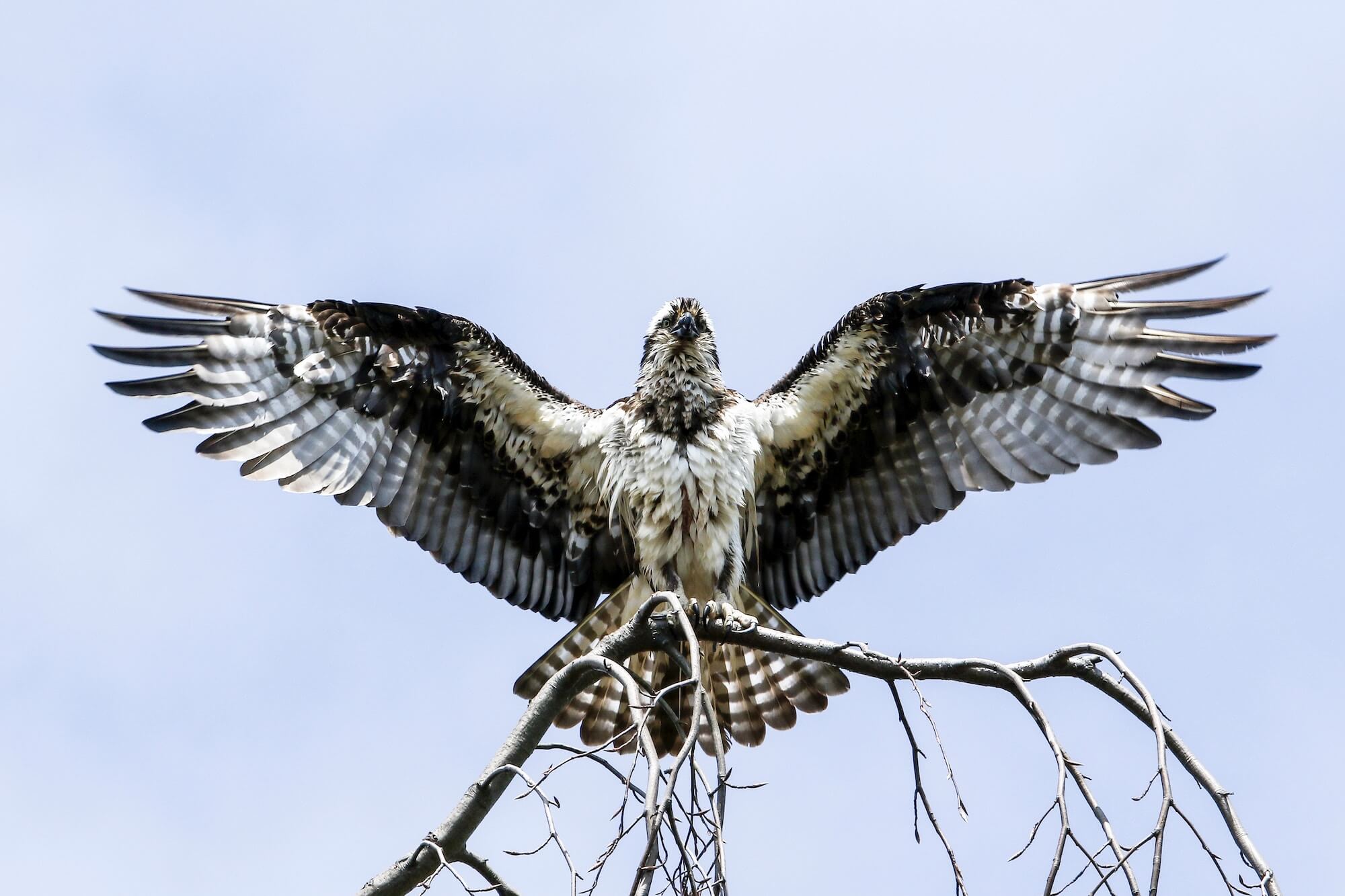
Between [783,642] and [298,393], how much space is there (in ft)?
10.3

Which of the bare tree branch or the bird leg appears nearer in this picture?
the bare tree branch

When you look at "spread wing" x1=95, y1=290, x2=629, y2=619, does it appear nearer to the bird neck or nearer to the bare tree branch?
the bird neck

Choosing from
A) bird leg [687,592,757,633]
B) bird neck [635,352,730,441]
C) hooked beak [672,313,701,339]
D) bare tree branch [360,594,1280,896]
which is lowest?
bare tree branch [360,594,1280,896]

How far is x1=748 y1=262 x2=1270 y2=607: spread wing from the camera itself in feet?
22.3

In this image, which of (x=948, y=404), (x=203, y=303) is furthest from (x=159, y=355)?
(x=948, y=404)

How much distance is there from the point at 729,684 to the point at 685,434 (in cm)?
133

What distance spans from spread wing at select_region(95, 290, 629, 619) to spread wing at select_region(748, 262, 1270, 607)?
1.00 meters

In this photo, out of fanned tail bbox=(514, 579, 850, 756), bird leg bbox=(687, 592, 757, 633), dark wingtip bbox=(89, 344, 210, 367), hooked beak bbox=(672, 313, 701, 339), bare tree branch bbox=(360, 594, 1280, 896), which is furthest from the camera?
hooked beak bbox=(672, 313, 701, 339)

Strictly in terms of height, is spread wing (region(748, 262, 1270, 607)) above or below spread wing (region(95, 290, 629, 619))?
above

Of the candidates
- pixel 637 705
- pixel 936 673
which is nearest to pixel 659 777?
pixel 637 705

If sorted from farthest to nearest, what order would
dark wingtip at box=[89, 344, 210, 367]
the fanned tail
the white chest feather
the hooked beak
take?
the hooked beak
the fanned tail
the white chest feather
dark wingtip at box=[89, 344, 210, 367]

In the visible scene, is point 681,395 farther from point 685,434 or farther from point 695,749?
point 695,749

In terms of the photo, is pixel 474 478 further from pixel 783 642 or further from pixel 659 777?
pixel 659 777

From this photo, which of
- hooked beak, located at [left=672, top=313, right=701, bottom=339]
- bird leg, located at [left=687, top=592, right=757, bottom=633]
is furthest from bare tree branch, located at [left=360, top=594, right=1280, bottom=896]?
hooked beak, located at [left=672, top=313, right=701, bottom=339]
